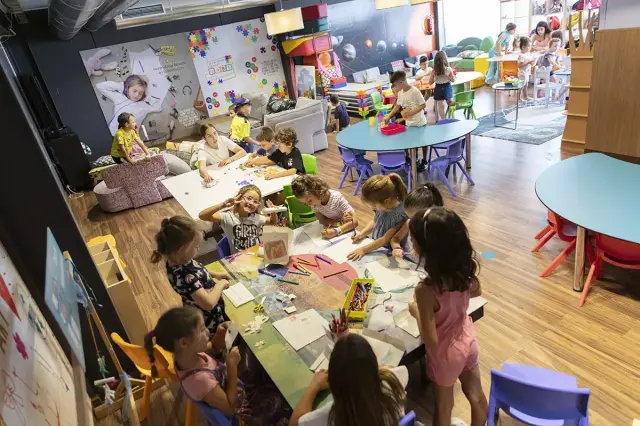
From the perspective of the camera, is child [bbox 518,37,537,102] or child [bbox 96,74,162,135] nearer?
child [bbox 518,37,537,102]

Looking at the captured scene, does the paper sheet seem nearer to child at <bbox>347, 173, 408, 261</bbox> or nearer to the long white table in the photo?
child at <bbox>347, 173, 408, 261</bbox>

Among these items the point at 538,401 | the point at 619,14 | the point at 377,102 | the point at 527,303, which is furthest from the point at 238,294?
the point at 377,102

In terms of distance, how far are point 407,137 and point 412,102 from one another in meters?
0.55

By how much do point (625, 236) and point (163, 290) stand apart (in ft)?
13.0

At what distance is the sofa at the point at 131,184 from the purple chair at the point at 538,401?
231 inches

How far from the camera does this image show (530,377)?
2.21 meters

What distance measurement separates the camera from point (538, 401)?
179 cm

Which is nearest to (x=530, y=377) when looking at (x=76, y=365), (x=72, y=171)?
(x=76, y=365)

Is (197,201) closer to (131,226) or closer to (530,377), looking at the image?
(131,226)

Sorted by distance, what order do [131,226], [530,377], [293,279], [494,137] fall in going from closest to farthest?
[530,377] → [293,279] → [131,226] → [494,137]

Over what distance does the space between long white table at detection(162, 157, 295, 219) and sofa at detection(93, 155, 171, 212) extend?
6.52 feet

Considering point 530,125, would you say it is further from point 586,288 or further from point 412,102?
point 586,288

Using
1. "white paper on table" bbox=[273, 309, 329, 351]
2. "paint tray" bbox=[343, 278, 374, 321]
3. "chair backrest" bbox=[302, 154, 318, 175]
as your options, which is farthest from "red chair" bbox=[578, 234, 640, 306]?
"chair backrest" bbox=[302, 154, 318, 175]

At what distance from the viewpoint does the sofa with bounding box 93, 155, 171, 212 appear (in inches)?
253
